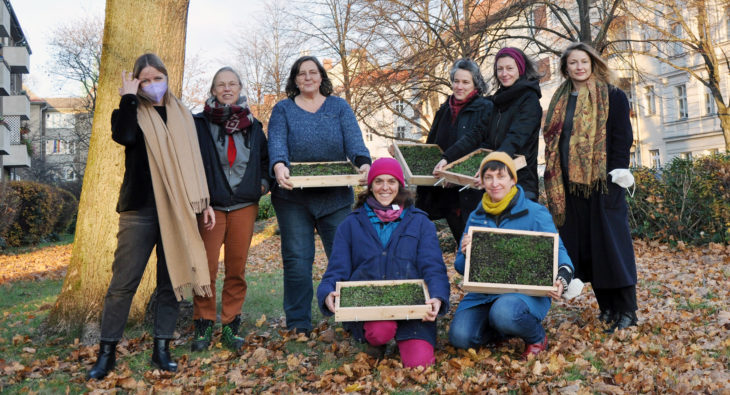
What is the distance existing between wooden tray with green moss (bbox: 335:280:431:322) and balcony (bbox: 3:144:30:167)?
32.4 metres

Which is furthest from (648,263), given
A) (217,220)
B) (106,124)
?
(106,124)

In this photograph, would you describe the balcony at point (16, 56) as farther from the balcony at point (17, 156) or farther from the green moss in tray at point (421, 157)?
the green moss in tray at point (421, 157)

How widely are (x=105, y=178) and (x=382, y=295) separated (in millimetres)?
2859

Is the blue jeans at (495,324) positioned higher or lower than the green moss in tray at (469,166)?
lower

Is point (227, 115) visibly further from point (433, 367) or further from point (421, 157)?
point (433, 367)

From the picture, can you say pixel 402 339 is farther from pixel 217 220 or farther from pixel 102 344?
pixel 102 344

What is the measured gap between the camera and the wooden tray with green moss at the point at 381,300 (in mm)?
3709

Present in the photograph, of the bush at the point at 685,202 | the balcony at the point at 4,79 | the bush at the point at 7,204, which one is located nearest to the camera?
the bush at the point at 685,202

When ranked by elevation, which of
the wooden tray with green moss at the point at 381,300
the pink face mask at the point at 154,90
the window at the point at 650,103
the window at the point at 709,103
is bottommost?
the wooden tray with green moss at the point at 381,300

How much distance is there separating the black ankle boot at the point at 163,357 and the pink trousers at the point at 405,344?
149 cm

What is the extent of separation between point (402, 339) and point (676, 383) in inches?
67.6

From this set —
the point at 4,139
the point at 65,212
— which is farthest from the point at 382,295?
the point at 4,139

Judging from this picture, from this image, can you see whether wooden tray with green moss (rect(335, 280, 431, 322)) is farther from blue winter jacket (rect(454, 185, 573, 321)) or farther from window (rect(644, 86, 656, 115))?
window (rect(644, 86, 656, 115))

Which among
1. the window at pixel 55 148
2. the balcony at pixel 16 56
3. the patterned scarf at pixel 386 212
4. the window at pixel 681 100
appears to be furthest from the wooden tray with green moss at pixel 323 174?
the window at pixel 55 148
